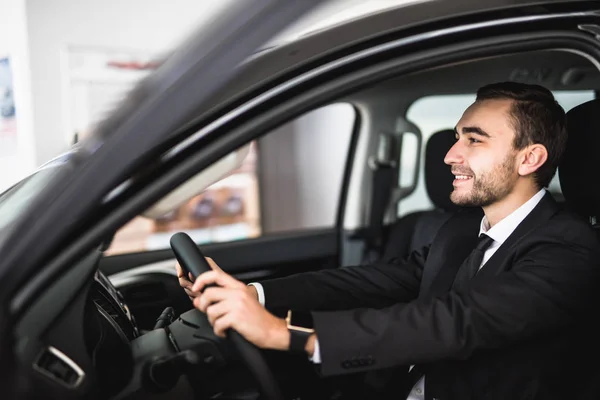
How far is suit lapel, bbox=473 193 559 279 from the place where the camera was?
150 centimetres

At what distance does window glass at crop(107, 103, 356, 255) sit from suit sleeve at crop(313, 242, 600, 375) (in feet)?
9.94

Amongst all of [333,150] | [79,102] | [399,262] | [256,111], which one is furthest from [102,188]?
[333,150]

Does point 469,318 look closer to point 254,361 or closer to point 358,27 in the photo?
point 254,361

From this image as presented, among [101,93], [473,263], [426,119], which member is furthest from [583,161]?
[101,93]

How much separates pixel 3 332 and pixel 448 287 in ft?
3.62

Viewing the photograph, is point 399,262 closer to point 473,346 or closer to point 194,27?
point 473,346

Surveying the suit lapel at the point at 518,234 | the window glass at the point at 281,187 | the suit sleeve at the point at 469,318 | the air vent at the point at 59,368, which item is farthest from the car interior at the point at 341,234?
the window glass at the point at 281,187

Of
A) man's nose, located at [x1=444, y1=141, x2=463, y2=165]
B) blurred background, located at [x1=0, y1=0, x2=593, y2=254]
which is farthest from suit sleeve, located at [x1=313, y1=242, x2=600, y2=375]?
blurred background, located at [x1=0, y1=0, x2=593, y2=254]

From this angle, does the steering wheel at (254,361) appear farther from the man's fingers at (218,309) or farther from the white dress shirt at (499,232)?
the white dress shirt at (499,232)

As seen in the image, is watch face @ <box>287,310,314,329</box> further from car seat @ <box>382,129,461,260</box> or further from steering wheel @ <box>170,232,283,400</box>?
car seat @ <box>382,129,461,260</box>

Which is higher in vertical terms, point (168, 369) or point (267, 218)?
point (267, 218)

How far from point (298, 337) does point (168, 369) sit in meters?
0.27

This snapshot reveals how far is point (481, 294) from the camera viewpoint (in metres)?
1.32

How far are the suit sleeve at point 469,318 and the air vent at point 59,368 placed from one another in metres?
0.44
